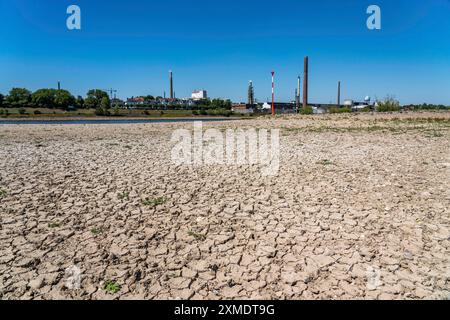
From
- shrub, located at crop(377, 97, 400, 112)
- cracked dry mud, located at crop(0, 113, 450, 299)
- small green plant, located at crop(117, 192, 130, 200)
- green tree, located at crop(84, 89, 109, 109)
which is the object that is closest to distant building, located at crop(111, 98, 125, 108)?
green tree, located at crop(84, 89, 109, 109)

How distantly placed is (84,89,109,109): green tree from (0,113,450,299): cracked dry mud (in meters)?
93.7

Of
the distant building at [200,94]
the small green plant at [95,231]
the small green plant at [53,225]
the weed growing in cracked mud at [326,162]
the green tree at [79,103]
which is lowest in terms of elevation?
the small green plant at [95,231]

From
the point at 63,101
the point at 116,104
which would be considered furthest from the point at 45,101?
the point at 116,104

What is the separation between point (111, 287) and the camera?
3205mm

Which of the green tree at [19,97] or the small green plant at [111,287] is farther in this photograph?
the green tree at [19,97]

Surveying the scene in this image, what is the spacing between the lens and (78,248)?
13.0ft

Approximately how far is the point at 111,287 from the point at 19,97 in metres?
112

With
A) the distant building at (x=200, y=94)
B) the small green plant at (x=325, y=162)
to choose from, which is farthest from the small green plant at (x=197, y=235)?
the distant building at (x=200, y=94)

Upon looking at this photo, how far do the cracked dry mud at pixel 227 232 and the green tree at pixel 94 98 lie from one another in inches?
3691

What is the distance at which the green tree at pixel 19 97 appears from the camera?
85.5 metres

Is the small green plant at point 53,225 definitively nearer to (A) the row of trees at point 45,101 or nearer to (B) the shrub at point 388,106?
(B) the shrub at point 388,106

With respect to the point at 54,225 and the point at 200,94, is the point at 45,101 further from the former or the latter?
the point at 54,225

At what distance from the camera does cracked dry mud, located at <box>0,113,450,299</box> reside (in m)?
3.27

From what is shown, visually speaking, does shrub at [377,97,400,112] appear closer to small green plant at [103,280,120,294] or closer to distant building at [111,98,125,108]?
small green plant at [103,280,120,294]
